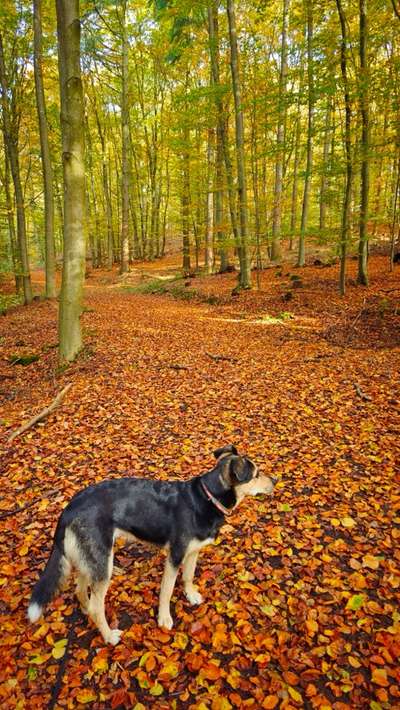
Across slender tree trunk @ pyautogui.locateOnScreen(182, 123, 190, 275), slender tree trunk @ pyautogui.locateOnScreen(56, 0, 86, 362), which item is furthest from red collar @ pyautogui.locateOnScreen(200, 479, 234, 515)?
slender tree trunk @ pyautogui.locateOnScreen(182, 123, 190, 275)

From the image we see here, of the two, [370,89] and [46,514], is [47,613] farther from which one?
[370,89]

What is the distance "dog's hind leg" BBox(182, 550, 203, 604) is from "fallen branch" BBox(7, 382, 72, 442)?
4.05 m

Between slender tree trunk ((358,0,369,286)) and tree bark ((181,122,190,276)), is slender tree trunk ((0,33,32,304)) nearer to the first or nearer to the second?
tree bark ((181,122,190,276))

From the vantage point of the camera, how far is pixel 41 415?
262 inches

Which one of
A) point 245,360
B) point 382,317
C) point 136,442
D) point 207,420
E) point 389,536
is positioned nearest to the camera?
point 389,536

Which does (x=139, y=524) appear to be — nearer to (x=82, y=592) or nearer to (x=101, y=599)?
(x=101, y=599)

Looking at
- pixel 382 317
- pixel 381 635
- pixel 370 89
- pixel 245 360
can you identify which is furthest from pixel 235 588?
pixel 370 89

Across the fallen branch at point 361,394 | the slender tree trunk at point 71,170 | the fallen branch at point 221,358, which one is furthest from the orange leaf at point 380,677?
the slender tree trunk at point 71,170

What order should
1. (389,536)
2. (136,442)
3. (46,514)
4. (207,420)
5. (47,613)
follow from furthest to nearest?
(207,420), (136,442), (46,514), (389,536), (47,613)

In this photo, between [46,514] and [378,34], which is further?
[378,34]

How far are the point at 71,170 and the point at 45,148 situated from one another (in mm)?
9905

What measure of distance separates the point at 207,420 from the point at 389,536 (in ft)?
11.4

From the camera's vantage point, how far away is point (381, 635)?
2.97 m

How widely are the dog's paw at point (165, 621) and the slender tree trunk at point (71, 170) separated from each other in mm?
6980
